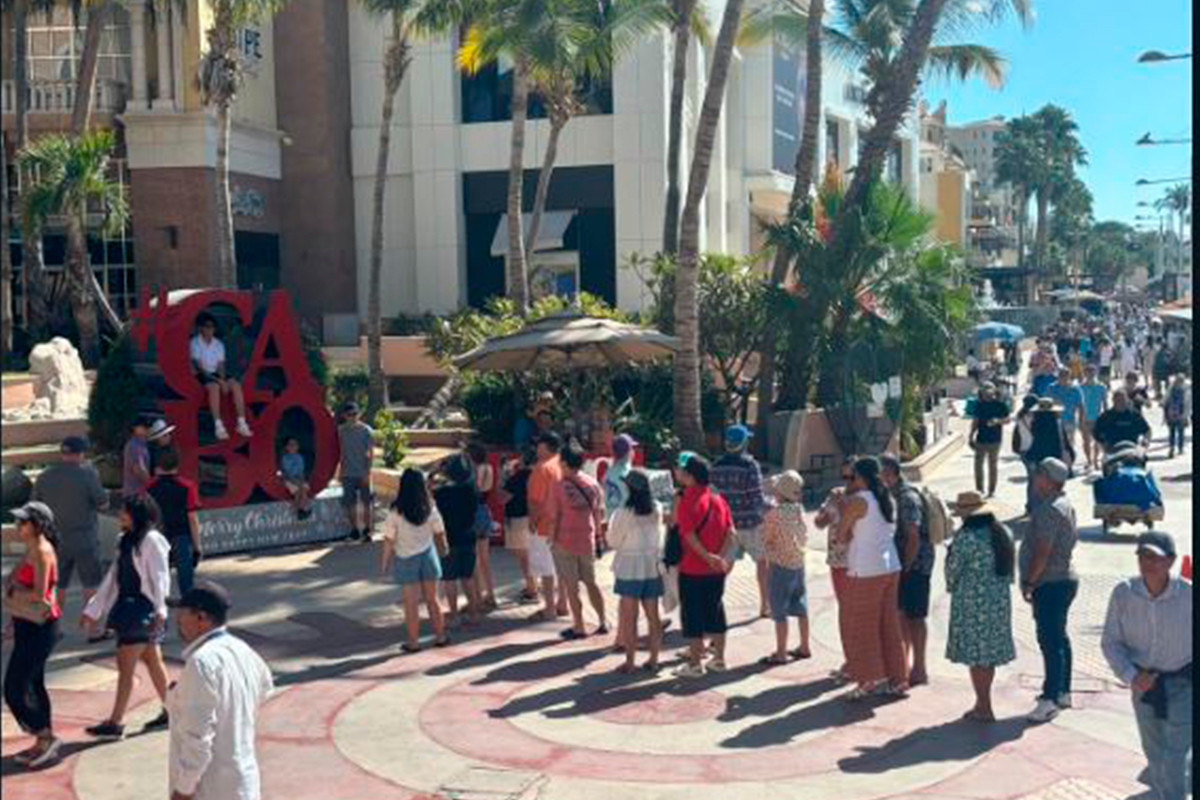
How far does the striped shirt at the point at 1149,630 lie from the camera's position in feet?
20.6

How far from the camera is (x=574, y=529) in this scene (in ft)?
33.2

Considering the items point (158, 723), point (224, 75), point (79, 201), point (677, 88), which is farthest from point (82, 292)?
point (158, 723)

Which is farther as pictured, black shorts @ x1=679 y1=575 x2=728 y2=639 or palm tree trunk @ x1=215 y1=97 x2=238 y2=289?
palm tree trunk @ x1=215 y1=97 x2=238 y2=289

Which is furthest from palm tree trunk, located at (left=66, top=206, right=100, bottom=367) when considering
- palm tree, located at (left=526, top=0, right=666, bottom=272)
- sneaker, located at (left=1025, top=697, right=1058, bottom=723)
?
sneaker, located at (left=1025, top=697, right=1058, bottom=723)

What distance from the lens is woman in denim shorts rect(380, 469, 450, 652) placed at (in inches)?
380

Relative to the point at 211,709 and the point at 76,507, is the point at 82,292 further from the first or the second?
the point at 211,709

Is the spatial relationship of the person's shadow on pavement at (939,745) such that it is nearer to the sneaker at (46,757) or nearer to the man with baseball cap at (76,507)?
the sneaker at (46,757)

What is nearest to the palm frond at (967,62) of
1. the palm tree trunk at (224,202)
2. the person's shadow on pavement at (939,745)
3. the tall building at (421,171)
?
the tall building at (421,171)

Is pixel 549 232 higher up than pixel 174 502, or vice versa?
pixel 549 232

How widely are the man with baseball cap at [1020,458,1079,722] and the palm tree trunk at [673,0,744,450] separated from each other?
9706 mm

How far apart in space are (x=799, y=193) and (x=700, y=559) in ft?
41.0

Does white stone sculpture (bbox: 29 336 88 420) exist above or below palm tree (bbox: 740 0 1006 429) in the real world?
below

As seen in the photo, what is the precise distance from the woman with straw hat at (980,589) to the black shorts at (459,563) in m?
3.92

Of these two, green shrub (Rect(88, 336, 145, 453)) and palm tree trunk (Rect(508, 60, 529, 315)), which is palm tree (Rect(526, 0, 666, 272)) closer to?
palm tree trunk (Rect(508, 60, 529, 315))
